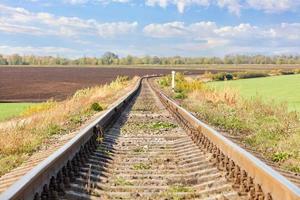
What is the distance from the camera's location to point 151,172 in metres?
7.18

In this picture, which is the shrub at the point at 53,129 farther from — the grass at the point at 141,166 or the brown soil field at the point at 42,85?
the brown soil field at the point at 42,85

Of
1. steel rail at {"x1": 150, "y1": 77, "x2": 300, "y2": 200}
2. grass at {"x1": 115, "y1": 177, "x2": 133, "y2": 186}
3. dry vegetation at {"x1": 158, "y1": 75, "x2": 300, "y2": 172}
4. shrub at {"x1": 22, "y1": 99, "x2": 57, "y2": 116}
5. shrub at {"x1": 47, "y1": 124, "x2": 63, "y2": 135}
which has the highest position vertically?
steel rail at {"x1": 150, "y1": 77, "x2": 300, "y2": 200}

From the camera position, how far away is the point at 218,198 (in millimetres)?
5602

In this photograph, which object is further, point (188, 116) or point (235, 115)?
point (235, 115)

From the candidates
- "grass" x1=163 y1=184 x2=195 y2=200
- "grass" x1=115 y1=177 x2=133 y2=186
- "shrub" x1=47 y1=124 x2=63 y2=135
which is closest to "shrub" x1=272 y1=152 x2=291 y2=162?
"grass" x1=163 y1=184 x2=195 y2=200

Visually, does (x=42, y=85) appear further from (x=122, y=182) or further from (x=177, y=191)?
(x=177, y=191)

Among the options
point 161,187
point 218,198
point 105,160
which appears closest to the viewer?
point 218,198

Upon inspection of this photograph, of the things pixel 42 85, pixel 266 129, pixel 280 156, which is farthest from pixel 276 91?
pixel 42 85

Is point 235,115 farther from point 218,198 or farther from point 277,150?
point 218,198

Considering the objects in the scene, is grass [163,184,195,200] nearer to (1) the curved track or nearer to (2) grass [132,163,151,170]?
(1) the curved track

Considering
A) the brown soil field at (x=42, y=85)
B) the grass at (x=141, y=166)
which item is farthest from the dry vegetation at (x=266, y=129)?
the brown soil field at (x=42, y=85)

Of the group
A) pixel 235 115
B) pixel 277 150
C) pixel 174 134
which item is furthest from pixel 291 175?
pixel 235 115

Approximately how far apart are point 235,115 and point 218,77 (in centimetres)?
4900

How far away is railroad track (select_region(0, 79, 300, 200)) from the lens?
539 cm
